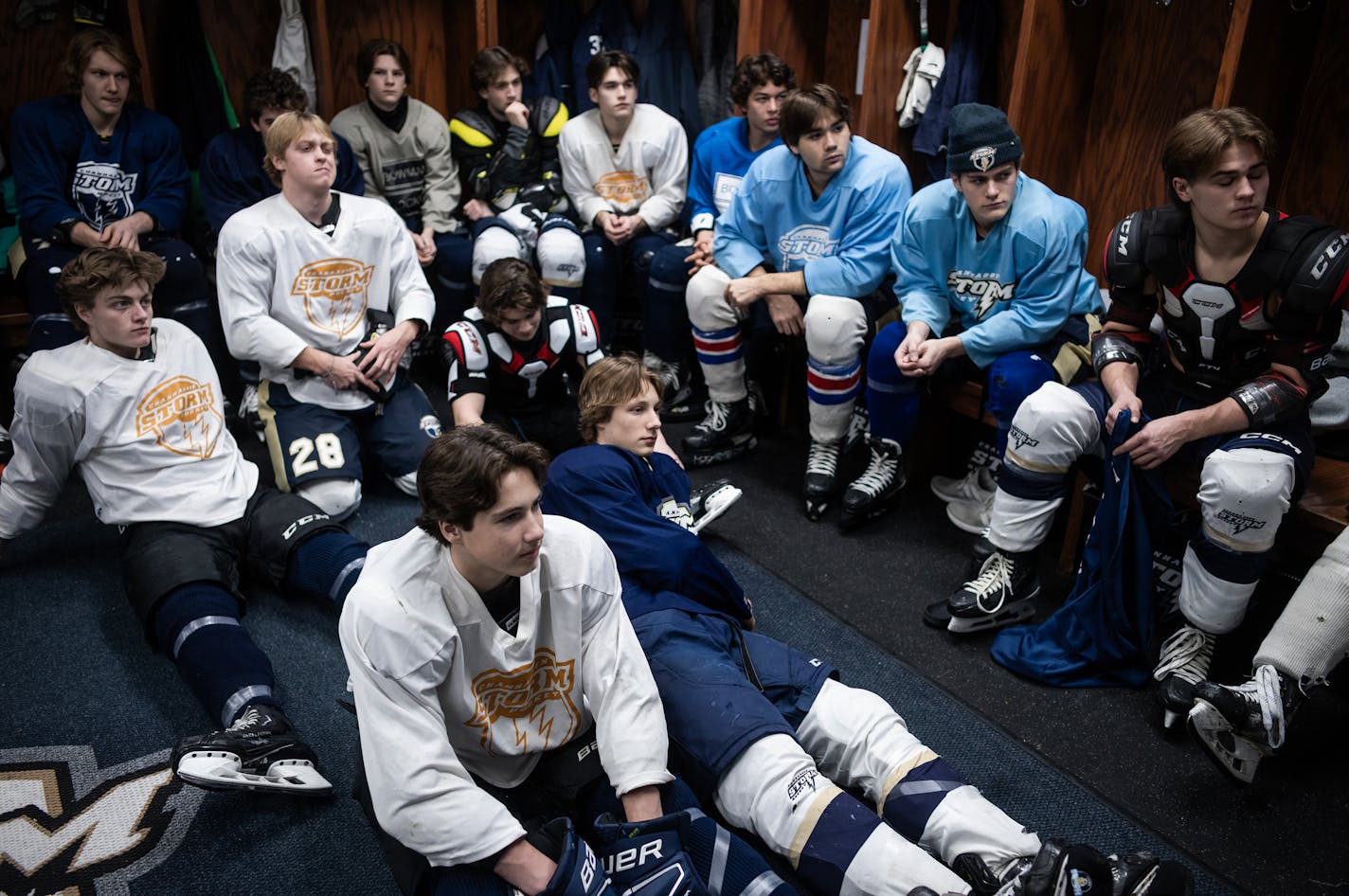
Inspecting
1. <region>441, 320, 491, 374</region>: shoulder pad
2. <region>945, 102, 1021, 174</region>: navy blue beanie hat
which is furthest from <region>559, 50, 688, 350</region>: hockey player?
<region>945, 102, 1021, 174</region>: navy blue beanie hat

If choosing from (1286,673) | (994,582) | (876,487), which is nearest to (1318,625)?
(1286,673)

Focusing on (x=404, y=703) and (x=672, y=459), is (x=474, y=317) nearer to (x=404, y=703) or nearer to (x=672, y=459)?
(x=672, y=459)

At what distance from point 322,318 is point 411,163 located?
1060 mm

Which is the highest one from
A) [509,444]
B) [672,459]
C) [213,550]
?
[509,444]

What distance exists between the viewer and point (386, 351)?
291 centimetres

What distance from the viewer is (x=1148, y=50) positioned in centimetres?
299

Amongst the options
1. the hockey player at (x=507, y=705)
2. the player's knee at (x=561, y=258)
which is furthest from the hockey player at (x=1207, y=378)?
the player's knee at (x=561, y=258)

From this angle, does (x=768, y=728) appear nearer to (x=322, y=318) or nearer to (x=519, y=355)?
(x=519, y=355)

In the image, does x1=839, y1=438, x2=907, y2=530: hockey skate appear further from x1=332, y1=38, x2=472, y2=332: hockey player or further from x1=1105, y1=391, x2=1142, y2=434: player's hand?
x1=332, y1=38, x2=472, y2=332: hockey player

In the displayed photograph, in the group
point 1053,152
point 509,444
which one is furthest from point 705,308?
point 509,444

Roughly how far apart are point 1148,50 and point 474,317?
6.62 ft

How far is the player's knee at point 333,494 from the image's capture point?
2.73 metres

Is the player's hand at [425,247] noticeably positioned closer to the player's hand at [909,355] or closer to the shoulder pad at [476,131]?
the shoulder pad at [476,131]

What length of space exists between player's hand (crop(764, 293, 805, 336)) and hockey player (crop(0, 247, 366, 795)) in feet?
4.32
